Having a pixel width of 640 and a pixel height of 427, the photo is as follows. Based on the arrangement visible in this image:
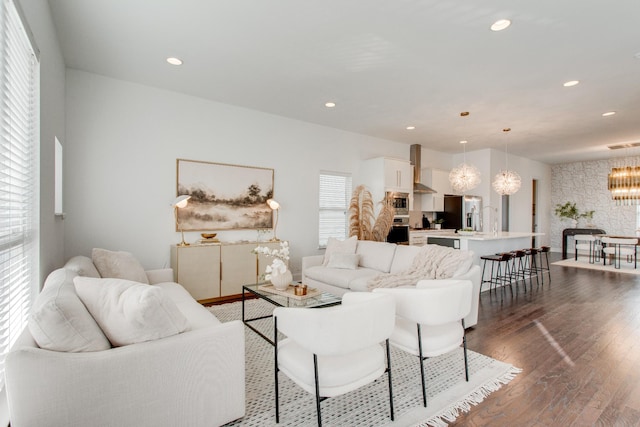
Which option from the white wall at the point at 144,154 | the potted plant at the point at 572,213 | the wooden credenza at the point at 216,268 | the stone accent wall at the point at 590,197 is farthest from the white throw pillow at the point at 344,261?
the stone accent wall at the point at 590,197

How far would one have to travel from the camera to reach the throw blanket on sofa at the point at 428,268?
134 inches

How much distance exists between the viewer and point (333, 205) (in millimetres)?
6297

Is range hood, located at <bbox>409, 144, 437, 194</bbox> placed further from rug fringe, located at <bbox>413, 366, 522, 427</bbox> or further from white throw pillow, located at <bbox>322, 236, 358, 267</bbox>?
rug fringe, located at <bbox>413, 366, 522, 427</bbox>

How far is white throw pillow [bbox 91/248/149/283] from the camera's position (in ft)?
9.87

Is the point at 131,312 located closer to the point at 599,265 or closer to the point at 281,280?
the point at 281,280

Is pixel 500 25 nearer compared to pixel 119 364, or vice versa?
pixel 119 364

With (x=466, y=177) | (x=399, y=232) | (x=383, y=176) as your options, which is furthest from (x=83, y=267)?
(x=466, y=177)

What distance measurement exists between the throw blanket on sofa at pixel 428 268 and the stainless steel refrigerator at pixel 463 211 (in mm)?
4265

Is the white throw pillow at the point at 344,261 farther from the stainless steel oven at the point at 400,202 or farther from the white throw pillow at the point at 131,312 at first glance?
the white throw pillow at the point at 131,312

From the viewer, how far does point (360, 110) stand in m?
5.08

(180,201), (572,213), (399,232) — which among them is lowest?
(399,232)

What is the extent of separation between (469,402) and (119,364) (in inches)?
86.6

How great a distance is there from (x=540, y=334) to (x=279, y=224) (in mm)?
3931

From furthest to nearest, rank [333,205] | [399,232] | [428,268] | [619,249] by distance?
[619,249] < [399,232] < [333,205] < [428,268]
